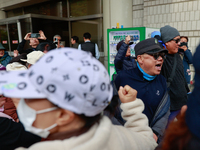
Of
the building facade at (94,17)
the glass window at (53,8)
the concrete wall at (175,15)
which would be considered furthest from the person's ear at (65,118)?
the glass window at (53,8)

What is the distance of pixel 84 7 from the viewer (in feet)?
29.4

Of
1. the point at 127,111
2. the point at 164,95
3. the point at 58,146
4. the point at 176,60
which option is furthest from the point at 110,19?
the point at 58,146

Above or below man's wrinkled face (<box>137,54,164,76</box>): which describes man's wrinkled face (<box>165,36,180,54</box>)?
above

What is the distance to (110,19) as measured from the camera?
7.31 meters

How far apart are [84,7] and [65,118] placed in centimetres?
886

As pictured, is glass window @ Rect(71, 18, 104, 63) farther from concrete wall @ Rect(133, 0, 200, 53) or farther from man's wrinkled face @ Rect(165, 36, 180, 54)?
man's wrinkled face @ Rect(165, 36, 180, 54)

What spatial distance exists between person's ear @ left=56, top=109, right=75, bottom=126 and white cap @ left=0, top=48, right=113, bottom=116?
5 centimetres

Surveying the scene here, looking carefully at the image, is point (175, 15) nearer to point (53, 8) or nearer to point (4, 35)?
point (53, 8)

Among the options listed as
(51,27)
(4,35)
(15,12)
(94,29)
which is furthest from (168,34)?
(15,12)

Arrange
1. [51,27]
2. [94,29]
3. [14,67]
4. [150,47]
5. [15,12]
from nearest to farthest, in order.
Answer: [150,47], [14,67], [94,29], [51,27], [15,12]

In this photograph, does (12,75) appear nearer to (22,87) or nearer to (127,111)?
(22,87)

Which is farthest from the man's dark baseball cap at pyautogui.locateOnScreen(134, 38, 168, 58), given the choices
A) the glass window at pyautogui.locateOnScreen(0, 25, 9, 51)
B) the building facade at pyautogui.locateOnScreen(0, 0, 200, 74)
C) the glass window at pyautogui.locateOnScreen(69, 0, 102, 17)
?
the glass window at pyautogui.locateOnScreen(0, 25, 9, 51)

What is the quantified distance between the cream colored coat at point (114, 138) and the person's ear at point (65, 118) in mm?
83

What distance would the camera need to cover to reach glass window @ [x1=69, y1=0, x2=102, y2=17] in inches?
331
